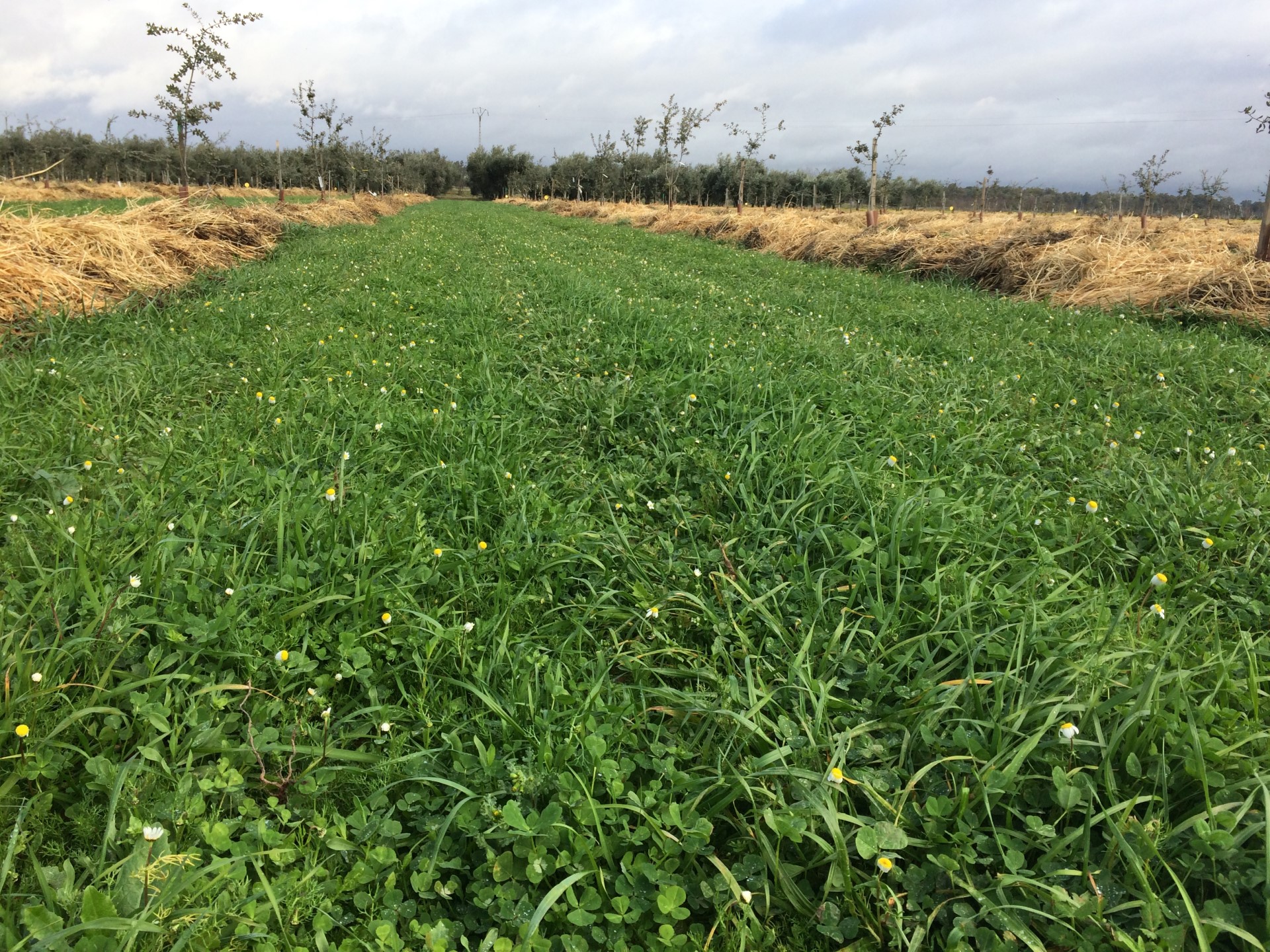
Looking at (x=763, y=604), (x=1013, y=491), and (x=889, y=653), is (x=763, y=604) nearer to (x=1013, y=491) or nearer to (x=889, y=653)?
(x=889, y=653)

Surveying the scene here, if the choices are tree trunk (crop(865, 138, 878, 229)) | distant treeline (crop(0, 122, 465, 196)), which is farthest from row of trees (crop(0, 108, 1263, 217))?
tree trunk (crop(865, 138, 878, 229))

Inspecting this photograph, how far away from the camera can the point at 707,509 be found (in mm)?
3037

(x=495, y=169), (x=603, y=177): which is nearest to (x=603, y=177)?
(x=603, y=177)

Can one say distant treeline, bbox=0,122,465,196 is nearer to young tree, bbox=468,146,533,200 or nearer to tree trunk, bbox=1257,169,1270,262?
young tree, bbox=468,146,533,200

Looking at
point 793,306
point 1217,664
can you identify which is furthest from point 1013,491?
point 793,306

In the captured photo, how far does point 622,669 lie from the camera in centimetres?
223

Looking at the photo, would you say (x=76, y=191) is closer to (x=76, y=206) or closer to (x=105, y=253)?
(x=76, y=206)

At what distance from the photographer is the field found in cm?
144

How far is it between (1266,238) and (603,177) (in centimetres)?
5088

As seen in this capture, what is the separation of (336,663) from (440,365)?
3.11m

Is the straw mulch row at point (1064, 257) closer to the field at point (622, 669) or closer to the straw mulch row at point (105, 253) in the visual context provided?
the field at point (622, 669)

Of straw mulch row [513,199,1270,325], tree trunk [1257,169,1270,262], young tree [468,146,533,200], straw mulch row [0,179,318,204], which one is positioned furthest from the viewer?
young tree [468,146,533,200]

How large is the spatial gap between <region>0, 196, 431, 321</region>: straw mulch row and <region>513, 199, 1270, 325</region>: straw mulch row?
37.5ft

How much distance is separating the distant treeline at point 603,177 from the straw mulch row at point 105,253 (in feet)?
128
